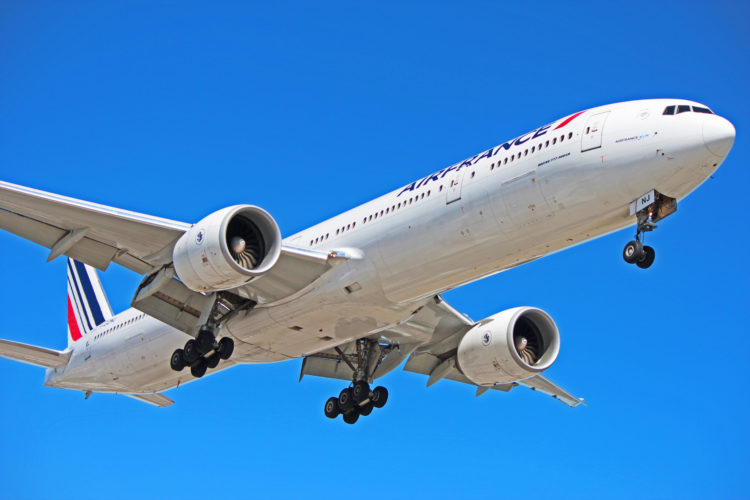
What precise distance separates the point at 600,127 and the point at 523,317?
9280mm

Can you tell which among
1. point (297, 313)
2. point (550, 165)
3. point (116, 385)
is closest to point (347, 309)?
point (297, 313)

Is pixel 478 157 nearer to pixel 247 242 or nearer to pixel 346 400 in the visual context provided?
pixel 247 242

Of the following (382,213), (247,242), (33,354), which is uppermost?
(382,213)

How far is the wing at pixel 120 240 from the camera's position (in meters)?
21.5

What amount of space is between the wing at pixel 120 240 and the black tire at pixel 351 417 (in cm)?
557

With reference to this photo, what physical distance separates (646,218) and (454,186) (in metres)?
4.53

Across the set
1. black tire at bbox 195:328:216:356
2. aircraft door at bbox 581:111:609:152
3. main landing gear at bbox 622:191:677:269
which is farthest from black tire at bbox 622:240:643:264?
black tire at bbox 195:328:216:356

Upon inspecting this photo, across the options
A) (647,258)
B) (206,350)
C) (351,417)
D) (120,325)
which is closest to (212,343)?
(206,350)

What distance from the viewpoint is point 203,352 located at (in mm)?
23344

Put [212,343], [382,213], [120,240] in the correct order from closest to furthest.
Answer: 1. [382,213]
2. [120,240]
3. [212,343]

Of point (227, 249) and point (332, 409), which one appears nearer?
point (227, 249)

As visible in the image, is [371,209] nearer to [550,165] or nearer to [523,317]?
[550,165]

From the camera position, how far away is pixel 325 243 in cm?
2311

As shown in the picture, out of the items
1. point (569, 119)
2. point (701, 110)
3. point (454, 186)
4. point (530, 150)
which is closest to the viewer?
point (701, 110)
